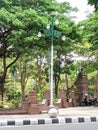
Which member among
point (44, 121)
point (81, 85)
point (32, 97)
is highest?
point (81, 85)

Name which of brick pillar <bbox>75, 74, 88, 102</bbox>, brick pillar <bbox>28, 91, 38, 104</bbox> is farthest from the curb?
brick pillar <bbox>75, 74, 88, 102</bbox>

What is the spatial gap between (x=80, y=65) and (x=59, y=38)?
53.0 feet

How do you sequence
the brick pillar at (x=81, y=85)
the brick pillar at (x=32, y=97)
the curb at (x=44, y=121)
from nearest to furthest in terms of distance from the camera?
the curb at (x=44, y=121) → the brick pillar at (x=32, y=97) → the brick pillar at (x=81, y=85)

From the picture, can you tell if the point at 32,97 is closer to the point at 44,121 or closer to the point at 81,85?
the point at 44,121

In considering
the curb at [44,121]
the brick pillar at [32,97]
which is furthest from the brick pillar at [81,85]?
the curb at [44,121]

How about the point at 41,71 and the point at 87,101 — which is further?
the point at 41,71

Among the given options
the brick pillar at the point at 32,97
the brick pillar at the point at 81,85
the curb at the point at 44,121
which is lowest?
the curb at the point at 44,121

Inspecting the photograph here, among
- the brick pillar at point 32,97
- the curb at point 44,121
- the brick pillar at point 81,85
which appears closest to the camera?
the curb at point 44,121

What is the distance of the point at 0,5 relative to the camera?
2473 cm

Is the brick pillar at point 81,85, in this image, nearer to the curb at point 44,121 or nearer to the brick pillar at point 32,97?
the brick pillar at point 32,97

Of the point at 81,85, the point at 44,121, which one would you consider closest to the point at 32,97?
the point at 44,121

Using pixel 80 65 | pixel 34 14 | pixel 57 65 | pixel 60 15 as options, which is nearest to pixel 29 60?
pixel 57 65

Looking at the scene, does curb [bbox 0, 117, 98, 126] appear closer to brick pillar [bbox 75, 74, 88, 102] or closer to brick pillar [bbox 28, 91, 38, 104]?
brick pillar [bbox 28, 91, 38, 104]

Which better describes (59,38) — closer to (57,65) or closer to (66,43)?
(66,43)
